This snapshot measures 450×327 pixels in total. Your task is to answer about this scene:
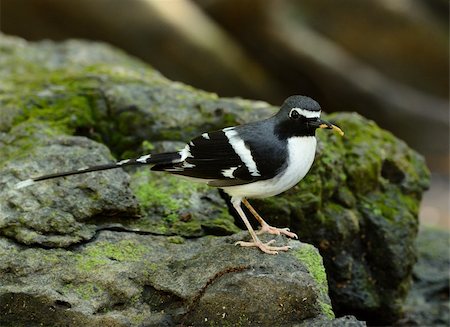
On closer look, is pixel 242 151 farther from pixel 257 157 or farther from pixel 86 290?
pixel 86 290

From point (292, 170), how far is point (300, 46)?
8909 mm

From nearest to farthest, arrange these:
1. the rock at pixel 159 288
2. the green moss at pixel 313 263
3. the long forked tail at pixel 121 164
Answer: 1. the rock at pixel 159 288
2. the green moss at pixel 313 263
3. the long forked tail at pixel 121 164

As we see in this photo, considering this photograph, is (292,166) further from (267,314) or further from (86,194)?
(86,194)

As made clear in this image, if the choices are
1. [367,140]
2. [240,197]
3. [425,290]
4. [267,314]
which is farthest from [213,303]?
[425,290]

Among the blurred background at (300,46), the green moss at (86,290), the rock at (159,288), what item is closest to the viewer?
the rock at (159,288)

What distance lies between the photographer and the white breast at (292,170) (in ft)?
14.4

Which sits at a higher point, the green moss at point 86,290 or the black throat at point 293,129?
the black throat at point 293,129

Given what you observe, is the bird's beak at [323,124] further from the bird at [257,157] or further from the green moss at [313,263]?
the green moss at [313,263]

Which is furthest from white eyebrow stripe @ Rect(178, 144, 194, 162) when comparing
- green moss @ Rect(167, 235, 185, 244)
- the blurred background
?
the blurred background

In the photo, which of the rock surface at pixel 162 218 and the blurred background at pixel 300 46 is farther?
the blurred background at pixel 300 46

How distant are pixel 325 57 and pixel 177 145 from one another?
8.01 m

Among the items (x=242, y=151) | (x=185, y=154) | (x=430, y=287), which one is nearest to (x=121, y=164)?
(x=185, y=154)

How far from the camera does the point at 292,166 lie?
4.36 m

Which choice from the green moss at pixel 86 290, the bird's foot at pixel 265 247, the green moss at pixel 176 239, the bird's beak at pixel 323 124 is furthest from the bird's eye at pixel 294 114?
the green moss at pixel 86 290
